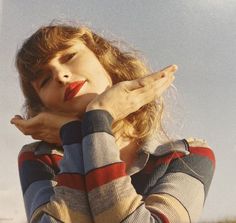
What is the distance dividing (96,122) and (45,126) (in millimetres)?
626

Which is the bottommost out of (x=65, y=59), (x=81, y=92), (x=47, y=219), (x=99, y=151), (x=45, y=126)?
(x=47, y=219)

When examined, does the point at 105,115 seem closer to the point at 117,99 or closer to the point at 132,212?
the point at 117,99

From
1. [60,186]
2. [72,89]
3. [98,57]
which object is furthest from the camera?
[98,57]

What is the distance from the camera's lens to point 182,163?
3.14 metres

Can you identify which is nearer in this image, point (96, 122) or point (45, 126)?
point (96, 122)

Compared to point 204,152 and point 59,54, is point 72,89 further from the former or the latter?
point 204,152

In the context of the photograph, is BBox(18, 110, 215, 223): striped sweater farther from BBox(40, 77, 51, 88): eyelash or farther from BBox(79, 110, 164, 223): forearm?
BBox(40, 77, 51, 88): eyelash

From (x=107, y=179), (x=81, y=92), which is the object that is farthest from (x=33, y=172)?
(x=107, y=179)

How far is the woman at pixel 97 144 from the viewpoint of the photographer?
8.36 feet

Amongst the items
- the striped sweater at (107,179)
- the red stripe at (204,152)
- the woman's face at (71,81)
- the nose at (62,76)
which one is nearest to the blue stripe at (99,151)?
the striped sweater at (107,179)

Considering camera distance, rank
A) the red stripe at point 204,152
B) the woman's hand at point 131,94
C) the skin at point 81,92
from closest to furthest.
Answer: the woman's hand at point 131,94, the skin at point 81,92, the red stripe at point 204,152

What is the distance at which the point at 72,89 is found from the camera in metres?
3.08

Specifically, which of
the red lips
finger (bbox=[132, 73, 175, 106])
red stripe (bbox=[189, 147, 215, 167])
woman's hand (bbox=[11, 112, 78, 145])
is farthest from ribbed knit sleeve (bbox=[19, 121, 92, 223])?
red stripe (bbox=[189, 147, 215, 167])

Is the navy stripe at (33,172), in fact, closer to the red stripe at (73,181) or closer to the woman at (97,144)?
the woman at (97,144)
